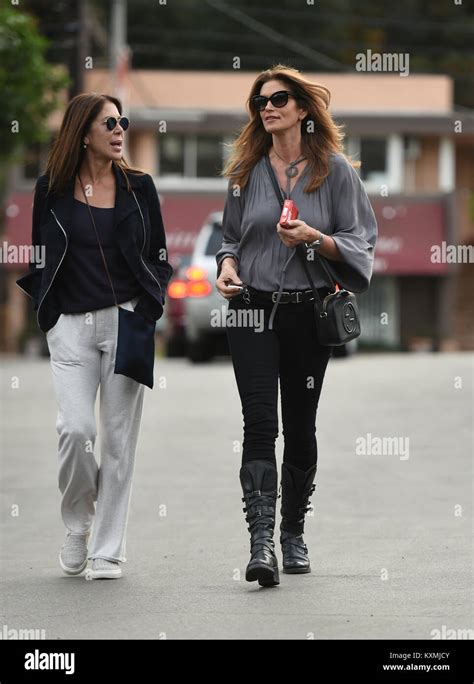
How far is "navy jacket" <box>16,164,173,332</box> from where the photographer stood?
7.05 m

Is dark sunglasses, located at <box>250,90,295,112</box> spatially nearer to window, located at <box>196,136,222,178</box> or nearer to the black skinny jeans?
the black skinny jeans

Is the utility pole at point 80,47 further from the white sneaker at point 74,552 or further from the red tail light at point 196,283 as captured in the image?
the white sneaker at point 74,552

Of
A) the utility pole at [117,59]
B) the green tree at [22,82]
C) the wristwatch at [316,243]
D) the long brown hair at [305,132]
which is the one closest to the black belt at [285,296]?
the wristwatch at [316,243]

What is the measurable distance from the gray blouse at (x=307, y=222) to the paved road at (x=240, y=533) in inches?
50.3

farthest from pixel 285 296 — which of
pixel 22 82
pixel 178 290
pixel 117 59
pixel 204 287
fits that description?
pixel 117 59

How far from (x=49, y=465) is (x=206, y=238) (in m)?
10.6

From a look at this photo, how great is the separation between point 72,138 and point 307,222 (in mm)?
1087

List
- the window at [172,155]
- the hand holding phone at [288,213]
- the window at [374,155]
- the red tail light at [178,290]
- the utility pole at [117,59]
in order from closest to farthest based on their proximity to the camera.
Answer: the hand holding phone at [288,213]
the red tail light at [178,290]
the utility pole at [117,59]
the window at [172,155]
the window at [374,155]

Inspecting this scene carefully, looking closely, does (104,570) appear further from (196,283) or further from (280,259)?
(196,283)

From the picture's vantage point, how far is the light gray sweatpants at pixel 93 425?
23.1 ft

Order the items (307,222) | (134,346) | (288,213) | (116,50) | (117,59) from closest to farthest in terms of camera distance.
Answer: (288,213) < (307,222) < (134,346) < (117,59) < (116,50)

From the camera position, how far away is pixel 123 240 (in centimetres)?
706

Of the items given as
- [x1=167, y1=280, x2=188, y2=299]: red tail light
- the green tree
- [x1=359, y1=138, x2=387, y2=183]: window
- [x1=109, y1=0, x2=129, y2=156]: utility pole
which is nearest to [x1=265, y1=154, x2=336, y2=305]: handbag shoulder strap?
the green tree
